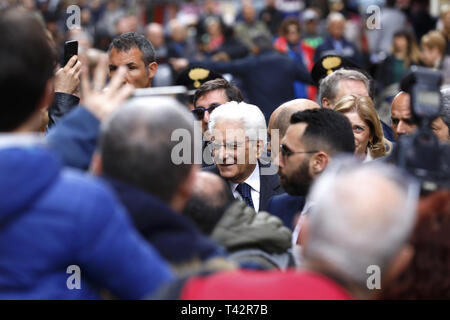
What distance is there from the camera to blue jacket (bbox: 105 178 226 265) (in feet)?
8.45

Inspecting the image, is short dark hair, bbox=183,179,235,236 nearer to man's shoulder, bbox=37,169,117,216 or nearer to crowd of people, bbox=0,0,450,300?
crowd of people, bbox=0,0,450,300

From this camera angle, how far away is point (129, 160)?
2582mm

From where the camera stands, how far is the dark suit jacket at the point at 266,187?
5.11 m

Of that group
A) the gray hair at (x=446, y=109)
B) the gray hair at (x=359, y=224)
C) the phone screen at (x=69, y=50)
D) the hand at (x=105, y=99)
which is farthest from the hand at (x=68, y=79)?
the gray hair at (x=359, y=224)

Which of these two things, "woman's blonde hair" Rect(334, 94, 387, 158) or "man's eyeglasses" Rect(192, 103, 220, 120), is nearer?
"woman's blonde hair" Rect(334, 94, 387, 158)

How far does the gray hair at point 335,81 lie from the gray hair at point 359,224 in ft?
13.3

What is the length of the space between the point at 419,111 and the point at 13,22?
4.47ft

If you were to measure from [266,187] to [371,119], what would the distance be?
85 centimetres

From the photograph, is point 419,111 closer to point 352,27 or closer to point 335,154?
point 335,154

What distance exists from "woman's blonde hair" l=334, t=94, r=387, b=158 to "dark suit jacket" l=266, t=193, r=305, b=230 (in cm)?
110

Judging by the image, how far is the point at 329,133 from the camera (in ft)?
Result: 13.8

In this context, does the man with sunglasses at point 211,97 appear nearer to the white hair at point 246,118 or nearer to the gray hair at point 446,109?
the white hair at point 246,118

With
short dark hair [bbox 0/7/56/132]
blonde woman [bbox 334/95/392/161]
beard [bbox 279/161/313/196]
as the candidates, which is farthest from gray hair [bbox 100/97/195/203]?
blonde woman [bbox 334/95/392/161]

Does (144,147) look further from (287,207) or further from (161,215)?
(287,207)
